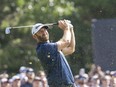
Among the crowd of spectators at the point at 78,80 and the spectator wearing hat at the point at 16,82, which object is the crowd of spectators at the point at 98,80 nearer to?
the crowd of spectators at the point at 78,80

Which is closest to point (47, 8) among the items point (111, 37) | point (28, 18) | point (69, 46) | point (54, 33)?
point (28, 18)

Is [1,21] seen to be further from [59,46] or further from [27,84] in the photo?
[59,46]

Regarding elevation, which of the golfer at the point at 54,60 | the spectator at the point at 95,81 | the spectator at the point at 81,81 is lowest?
the spectator at the point at 95,81

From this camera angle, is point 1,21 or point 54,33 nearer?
point 54,33

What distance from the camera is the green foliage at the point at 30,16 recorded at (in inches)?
1110

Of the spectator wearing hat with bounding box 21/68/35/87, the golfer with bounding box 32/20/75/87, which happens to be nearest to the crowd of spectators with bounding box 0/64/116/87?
the spectator wearing hat with bounding box 21/68/35/87

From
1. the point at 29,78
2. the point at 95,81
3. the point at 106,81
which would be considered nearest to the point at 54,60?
the point at 106,81

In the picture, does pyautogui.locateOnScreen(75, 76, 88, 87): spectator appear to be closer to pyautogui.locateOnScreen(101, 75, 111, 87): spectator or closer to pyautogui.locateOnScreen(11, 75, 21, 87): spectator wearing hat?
pyautogui.locateOnScreen(101, 75, 111, 87): spectator

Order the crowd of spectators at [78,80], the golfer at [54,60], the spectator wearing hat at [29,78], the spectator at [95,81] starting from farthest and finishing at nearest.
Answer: the spectator wearing hat at [29,78] < the spectator at [95,81] < the crowd of spectators at [78,80] < the golfer at [54,60]

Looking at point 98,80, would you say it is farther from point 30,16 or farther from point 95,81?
point 30,16

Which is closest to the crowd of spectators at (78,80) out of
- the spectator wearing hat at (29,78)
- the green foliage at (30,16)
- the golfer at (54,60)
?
the spectator wearing hat at (29,78)

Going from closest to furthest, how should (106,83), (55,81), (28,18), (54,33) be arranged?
(55,81), (106,83), (54,33), (28,18)

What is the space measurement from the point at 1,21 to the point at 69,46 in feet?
65.3

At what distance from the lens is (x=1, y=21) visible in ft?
97.6
